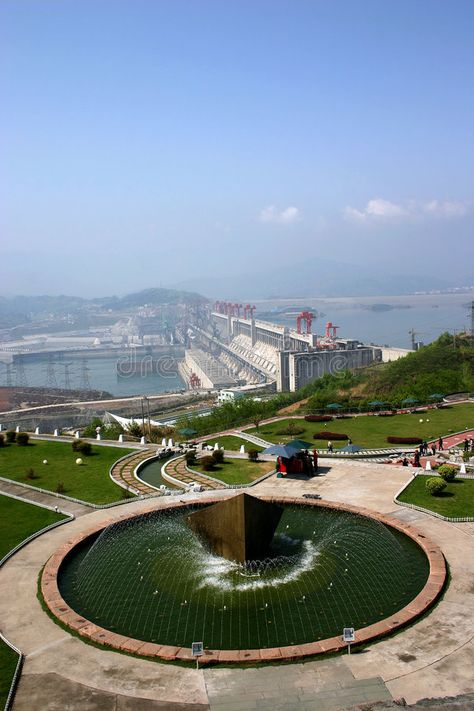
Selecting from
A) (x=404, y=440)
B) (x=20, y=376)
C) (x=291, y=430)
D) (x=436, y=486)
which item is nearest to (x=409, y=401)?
(x=404, y=440)

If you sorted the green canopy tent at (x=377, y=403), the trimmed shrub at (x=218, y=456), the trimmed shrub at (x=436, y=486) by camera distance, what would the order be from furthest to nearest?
the green canopy tent at (x=377, y=403) → the trimmed shrub at (x=218, y=456) → the trimmed shrub at (x=436, y=486)

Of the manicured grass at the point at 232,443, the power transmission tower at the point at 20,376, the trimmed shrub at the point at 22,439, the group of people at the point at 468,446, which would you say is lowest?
the power transmission tower at the point at 20,376

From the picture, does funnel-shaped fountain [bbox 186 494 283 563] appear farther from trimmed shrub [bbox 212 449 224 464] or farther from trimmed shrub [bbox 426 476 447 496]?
trimmed shrub [bbox 212 449 224 464]

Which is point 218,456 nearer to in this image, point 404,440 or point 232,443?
point 232,443

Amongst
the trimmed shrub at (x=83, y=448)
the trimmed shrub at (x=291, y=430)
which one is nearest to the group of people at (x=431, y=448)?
the trimmed shrub at (x=291, y=430)

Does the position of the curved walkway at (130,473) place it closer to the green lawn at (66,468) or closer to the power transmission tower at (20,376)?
the green lawn at (66,468)

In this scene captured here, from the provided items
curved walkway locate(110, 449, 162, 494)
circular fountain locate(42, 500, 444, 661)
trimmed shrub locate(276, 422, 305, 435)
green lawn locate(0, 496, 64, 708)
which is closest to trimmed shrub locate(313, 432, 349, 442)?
trimmed shrub locate(276, 422, 305, 435)
